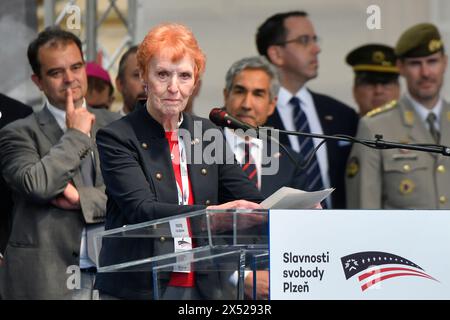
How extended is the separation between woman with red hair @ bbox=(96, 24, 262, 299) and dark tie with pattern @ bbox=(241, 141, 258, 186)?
1.30 meters

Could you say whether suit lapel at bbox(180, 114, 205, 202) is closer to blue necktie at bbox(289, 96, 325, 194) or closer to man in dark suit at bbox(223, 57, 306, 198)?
man in dark suit at bbox(223, 57, 306, 198)

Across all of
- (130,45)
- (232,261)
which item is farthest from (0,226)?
(232,261)

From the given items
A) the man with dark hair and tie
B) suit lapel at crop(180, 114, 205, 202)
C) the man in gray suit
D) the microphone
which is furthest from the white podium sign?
the man with dark hair and tie

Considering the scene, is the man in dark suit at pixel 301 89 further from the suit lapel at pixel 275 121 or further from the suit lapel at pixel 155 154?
the suit lapel at pixel 155 154

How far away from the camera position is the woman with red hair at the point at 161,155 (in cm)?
382

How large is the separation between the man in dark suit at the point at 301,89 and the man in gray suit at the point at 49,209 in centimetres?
149

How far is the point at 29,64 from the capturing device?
605 cm

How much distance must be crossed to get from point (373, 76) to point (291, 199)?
10.1 feet

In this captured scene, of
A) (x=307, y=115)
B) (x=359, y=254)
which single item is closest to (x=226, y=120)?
(x=359, y=254)

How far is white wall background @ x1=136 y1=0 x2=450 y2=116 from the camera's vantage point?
639cm

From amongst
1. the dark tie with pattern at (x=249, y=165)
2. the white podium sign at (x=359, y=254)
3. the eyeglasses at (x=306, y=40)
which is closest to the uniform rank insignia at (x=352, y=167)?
the eyeglasses at (x=306, y=40)

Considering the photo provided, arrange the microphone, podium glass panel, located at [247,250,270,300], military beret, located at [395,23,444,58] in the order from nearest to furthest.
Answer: podium glass panel, located at [247,250,270,300]
the microphone
military beret, located at [395,23,444,58]

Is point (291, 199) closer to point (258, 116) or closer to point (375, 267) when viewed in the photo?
point (375, 267)
